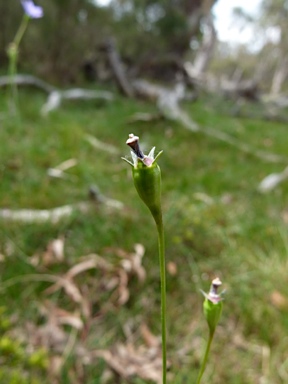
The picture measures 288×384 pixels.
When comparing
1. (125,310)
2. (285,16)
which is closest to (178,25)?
(125,310)

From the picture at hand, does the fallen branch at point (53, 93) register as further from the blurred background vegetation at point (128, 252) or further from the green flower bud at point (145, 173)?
the green flower bud at point (145, 173)

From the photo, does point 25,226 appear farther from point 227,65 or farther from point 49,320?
point 227,65

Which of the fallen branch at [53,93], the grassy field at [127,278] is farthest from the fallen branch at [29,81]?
the grassy field at [127,278]

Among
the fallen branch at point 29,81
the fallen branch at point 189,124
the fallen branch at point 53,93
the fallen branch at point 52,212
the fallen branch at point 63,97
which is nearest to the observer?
the fallen branch at point 52,212

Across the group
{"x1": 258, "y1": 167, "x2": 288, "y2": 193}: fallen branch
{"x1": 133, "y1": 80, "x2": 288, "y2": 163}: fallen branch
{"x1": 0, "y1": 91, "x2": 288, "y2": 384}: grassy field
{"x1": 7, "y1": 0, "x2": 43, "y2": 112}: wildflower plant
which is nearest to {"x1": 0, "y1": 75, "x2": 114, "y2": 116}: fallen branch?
{"x1": 7, "y1": 0, "x2": 43, "y2": 112}: wildflower plant

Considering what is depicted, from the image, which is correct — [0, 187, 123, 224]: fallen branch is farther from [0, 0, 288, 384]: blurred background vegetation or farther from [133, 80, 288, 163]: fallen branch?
[133, 80, 288, 163]: fallen branch

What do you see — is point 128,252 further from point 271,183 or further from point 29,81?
point 29,81
